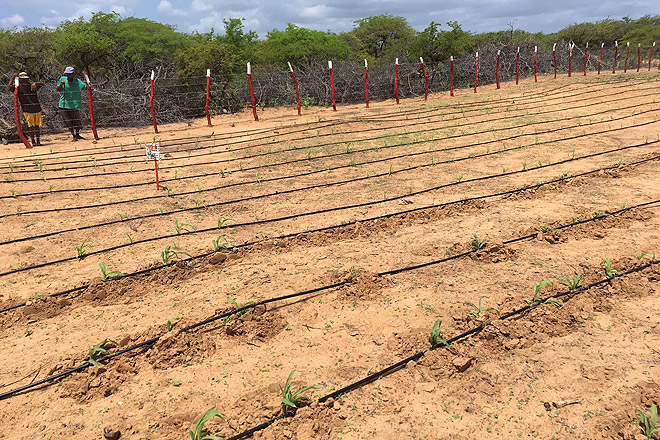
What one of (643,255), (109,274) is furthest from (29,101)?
(643,255)

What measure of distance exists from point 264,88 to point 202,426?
1414 cm

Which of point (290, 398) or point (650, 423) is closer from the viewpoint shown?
point (650, 423)

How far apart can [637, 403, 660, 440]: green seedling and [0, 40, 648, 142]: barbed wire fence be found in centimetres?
1191

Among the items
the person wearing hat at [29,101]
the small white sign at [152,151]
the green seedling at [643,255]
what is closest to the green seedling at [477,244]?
the green seedling at [643,255]

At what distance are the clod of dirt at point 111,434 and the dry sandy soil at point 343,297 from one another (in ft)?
0.09

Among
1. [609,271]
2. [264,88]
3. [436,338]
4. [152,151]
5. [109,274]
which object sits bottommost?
[436,338]

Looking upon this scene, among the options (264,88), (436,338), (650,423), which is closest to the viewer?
(650,423)

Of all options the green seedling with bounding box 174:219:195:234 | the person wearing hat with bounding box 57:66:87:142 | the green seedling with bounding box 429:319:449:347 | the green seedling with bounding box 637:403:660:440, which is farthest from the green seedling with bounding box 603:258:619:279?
the person wearing hat with bounding box 57:66:87:142

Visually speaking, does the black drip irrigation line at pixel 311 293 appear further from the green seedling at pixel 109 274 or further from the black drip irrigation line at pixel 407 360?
the green seedling at pixel 109 274

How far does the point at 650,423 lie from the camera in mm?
2012

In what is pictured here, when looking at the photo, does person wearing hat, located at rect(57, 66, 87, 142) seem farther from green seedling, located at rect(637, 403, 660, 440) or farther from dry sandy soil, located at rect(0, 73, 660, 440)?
green seedling, located at rect(637, 403, 660, 440)

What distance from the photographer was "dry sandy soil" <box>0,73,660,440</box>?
221cm

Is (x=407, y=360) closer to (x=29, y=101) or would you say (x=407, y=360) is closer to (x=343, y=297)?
(x=343, y=297)

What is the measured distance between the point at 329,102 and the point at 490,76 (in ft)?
28.8
